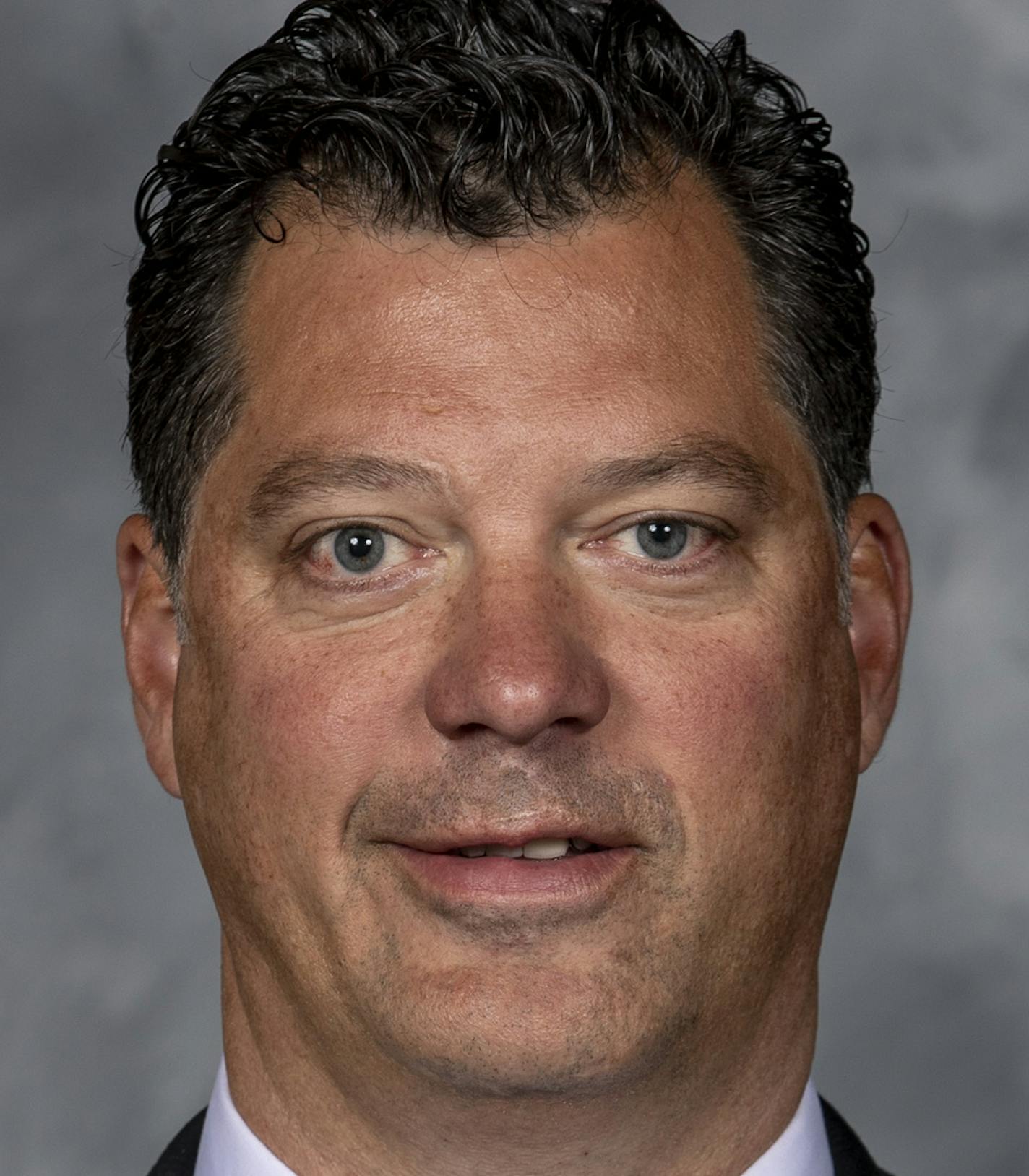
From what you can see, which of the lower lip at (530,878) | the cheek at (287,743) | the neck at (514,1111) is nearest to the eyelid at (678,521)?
the cheek at (287,743)

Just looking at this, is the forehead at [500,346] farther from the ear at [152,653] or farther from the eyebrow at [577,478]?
the ear at [152,653]

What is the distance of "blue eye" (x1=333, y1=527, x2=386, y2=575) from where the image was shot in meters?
3.94

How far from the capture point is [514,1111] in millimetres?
3818

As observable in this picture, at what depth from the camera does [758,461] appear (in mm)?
4020

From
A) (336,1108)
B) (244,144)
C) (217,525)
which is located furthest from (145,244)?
(336,1108)

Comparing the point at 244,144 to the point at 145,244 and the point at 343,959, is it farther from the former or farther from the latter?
the point at 343,959

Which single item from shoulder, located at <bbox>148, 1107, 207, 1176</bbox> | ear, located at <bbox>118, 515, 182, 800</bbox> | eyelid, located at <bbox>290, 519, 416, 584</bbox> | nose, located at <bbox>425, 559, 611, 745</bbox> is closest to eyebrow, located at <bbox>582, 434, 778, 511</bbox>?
nose, located at <bbox>425, 559, 611, 745</bbox>

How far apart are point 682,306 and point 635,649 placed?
62cm

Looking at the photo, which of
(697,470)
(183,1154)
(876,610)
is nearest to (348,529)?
(697,470)

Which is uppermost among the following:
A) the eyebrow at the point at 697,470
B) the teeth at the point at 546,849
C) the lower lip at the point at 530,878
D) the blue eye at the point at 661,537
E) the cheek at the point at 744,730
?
the eyebrow at the point at 697,470

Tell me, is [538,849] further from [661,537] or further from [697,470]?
[697,470]

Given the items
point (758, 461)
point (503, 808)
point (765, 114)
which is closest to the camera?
point (503, 808)

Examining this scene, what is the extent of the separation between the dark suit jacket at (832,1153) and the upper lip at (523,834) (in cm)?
102

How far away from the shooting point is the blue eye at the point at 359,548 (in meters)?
3.94
